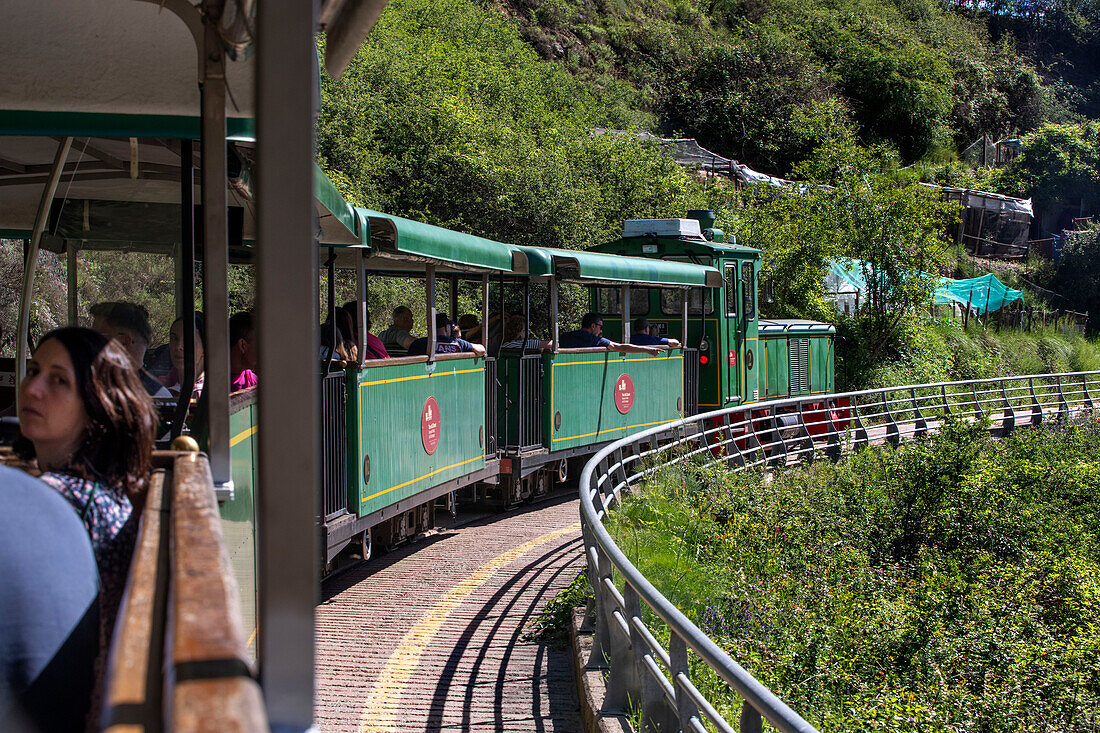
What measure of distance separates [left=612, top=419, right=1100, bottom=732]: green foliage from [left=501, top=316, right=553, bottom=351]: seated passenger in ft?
7.62

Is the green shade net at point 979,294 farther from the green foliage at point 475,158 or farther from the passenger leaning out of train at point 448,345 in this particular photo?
the passenger leaning out of train at point 448,345

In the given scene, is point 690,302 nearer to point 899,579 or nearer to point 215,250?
point 899,579

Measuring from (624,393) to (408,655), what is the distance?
7944mm

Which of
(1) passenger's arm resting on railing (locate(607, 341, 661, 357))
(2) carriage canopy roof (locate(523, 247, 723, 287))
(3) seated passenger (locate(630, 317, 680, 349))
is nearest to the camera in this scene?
(2) carriage canopy roof (locate(523, 247, 723, 287))

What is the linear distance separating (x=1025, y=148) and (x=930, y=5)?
4657 centimetres

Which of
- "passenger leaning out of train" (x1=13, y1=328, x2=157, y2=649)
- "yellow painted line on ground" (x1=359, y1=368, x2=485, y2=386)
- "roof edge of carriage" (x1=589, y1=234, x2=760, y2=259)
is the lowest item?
"yellow painted line on ground" (x1=359, y1=368, x2=485, y2=386)

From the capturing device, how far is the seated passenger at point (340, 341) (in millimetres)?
8312

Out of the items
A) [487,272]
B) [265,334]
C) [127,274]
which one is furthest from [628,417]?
[265,334]

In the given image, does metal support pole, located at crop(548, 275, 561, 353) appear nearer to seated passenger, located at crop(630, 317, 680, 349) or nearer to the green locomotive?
seated passenger, located at crop(630, 317, 680, 349)

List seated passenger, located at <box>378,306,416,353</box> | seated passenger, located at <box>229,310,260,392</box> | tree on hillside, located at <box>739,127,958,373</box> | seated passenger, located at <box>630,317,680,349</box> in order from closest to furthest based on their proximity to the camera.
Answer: seated passenger, located at <box>229,310,260,392</box> → seated passenger, located at <box>378,306,416,353</box> → seated passenger, located at <box>630,317,680,349</box> → tree on hillside, located at <box>739,127,958,373</box>

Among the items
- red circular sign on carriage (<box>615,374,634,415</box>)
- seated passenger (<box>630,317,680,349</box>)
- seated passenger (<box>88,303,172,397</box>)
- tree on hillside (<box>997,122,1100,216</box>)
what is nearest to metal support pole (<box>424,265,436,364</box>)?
seated passenger (<box>88,303,172,397</box>)

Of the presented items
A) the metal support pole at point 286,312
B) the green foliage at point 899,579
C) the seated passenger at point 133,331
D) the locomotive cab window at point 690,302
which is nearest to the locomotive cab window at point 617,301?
the locomotive cab window at point 690,302

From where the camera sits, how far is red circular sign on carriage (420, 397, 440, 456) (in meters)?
10.0

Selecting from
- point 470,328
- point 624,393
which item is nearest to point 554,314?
point 470,328
